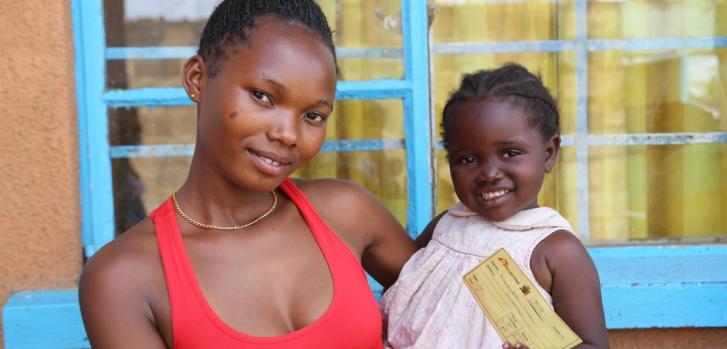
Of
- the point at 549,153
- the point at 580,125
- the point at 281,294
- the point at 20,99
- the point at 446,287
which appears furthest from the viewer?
the point at 580,125

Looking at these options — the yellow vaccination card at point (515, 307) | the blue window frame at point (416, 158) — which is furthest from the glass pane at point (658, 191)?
the yellow vaccination card at point (515, 307)

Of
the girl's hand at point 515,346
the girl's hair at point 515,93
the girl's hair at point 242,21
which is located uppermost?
the girl's hair at point 242,21

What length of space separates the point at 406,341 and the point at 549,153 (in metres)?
0.58

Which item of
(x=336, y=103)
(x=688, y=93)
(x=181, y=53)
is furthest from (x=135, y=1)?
(x=688, y=93)

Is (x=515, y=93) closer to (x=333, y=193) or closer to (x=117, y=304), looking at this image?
(x=333, y=193)

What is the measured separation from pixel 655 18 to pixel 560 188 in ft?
2.22

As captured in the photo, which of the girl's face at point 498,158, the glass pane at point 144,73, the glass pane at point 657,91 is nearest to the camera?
the girl's face at point 498,158

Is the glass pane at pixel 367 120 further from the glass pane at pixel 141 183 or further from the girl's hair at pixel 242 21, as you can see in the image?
the girl's hair at pixel 242 21

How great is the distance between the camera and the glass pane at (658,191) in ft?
8.66

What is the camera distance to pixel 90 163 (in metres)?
2.31

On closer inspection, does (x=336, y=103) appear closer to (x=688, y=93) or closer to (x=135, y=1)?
(x=135, y=1)

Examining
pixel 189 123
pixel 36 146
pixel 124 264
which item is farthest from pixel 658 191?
pixel 36 146

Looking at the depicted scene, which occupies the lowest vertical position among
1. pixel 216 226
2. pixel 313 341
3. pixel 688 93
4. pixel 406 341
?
pixel 406 341

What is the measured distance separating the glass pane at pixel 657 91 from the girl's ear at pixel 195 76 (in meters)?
1.60
